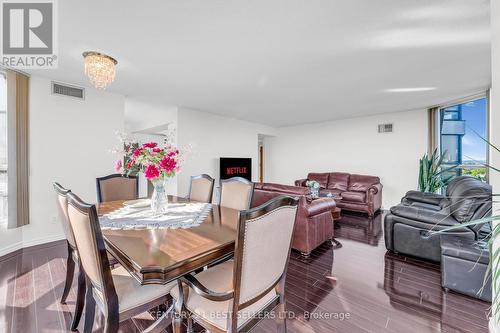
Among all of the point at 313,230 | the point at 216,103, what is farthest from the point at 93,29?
the point at 313,230

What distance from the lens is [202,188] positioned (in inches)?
112

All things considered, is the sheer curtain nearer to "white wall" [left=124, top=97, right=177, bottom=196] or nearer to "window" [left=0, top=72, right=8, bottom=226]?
"window" [left=0, top=72, right=8, bottom=226]

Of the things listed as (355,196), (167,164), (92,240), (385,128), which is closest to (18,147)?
(167,164)

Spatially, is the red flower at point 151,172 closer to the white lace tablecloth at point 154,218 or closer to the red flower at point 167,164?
the red flower at point 167,164

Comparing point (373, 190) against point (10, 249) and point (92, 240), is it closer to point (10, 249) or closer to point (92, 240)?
point (92, 240)

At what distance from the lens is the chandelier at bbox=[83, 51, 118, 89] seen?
236 centimetres

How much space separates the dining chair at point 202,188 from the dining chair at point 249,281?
144cm

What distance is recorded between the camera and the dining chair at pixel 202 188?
109 inches

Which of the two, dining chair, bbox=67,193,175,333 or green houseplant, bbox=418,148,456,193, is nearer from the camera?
dining chair, bbox=67,193,175,333

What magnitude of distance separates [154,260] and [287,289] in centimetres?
156

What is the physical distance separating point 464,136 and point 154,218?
19.8 feet

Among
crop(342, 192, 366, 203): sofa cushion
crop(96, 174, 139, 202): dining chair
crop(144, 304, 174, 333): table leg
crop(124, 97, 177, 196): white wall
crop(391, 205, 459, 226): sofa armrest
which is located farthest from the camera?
crop(342, 192, 366, 203): sofa cushion

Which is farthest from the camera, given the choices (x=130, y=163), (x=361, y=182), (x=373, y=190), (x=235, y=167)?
(x=235, y=167)

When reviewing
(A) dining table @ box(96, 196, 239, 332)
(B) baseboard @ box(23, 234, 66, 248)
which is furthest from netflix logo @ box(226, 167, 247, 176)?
(A) dining table @ box(96, 196, 239, 332)
